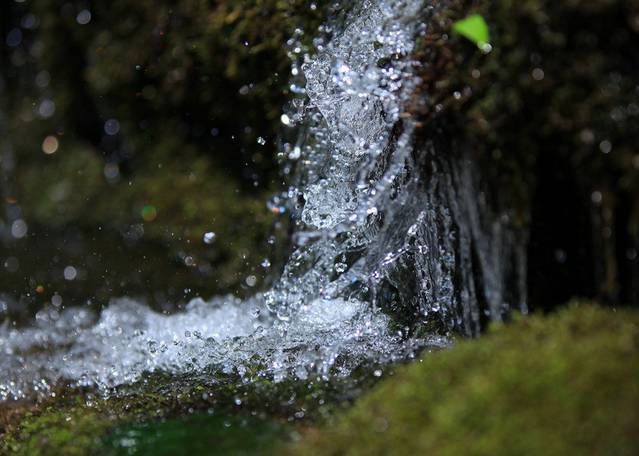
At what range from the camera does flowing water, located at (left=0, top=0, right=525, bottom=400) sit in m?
2.11

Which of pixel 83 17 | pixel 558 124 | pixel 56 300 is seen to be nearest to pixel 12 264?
pixel 56 300

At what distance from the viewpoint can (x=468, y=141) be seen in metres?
1.97

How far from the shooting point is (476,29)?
188 centimetres

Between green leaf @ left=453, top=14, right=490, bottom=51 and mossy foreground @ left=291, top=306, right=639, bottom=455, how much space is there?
84 cm

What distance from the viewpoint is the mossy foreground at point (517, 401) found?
3.93 ft

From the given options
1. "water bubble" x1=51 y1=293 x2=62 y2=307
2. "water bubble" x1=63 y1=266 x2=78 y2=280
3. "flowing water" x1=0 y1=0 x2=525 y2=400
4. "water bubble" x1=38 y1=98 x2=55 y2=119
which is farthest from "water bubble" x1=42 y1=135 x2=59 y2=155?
"flowing water" x1=0 y1=0 x2=525 y2=400

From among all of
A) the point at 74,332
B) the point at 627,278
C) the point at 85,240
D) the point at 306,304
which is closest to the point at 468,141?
the point at 627,278

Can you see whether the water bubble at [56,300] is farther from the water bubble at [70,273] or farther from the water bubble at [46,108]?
the water bubble at [46,108]

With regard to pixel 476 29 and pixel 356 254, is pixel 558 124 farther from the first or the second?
pixel 356 254

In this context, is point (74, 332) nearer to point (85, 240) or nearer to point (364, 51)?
point (85, 240)

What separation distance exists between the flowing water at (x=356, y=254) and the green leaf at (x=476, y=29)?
25cm

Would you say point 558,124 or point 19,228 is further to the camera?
point 19,228

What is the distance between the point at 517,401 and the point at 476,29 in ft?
3.61

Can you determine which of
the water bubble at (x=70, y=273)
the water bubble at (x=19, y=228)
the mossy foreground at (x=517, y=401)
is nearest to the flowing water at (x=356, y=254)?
the mossy foreground at (x=517, y=401)
